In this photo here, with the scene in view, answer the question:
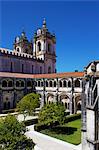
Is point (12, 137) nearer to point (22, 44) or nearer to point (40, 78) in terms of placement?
point (40, 78)

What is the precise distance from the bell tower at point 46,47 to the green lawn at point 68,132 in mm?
28033

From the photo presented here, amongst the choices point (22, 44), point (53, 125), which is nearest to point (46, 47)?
point (22, 44)

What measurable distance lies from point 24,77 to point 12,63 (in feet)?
19.9

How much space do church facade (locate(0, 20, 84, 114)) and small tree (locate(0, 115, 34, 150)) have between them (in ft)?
73.1

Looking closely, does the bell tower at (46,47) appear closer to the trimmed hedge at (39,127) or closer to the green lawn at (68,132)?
the green lawn at (68,132)

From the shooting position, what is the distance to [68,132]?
24.9m

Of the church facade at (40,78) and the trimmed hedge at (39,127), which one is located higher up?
the church facade at (40,78)

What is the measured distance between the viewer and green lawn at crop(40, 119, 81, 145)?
72.6ft

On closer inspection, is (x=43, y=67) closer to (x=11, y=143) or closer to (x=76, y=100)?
(x=76, y=100)

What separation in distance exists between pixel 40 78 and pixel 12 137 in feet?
97.8

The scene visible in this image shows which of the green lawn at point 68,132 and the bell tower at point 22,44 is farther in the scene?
the bell tower at point 22,44

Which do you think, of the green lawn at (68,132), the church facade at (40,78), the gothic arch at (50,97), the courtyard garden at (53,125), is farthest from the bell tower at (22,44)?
the courtyard garden at (53,125)

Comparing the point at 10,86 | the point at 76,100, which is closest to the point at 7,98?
the point at 10,86

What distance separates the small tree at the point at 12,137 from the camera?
14438 millimetres
